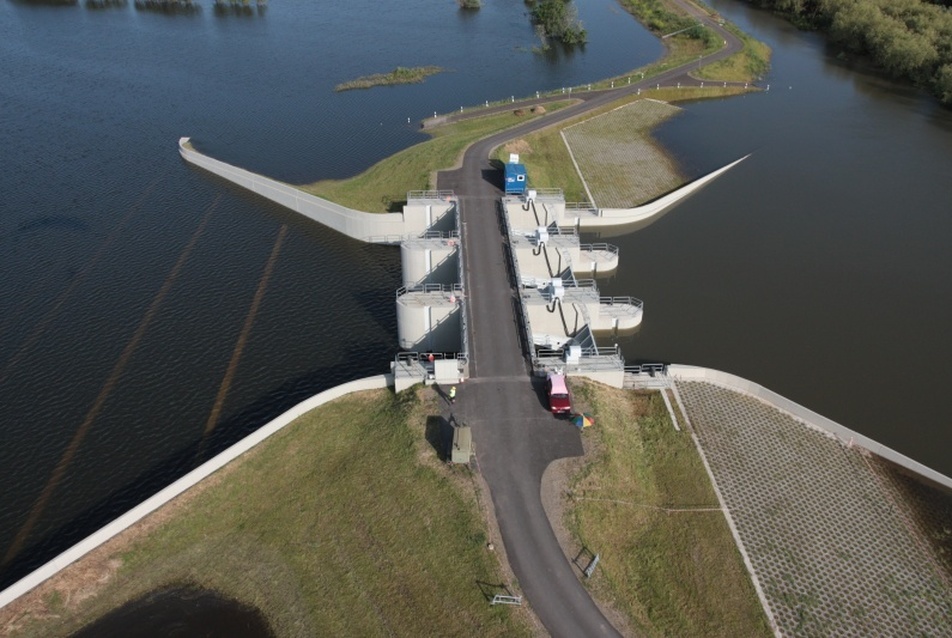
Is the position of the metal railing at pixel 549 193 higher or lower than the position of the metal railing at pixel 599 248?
higher

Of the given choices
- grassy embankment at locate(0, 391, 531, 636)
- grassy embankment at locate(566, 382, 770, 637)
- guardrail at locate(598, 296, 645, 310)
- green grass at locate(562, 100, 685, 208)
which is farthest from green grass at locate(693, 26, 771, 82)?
grassy embankment at locate(0, 391, 531, 636)

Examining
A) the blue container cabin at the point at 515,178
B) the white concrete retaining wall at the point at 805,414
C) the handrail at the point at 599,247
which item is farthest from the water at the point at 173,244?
the white concrete retaining wall at the point at 805,414

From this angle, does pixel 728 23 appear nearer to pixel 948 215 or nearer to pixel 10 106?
pixel 948 215

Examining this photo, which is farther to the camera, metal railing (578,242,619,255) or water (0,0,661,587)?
metal railing (578,242,619,255)

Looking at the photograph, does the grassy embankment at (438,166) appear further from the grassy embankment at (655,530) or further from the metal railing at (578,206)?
the grassy embankment at (655,530)

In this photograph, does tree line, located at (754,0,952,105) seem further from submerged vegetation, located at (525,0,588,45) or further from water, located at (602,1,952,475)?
submerged vegetation, located at (525,0,588,45)

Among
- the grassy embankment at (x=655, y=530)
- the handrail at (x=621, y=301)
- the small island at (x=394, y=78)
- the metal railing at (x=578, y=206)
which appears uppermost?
the small island at (x=394, y=78)

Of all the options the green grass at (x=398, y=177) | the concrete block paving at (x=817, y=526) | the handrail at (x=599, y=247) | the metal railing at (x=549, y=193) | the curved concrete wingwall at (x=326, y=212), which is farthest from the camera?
the green grass at (x=398, y=177)
